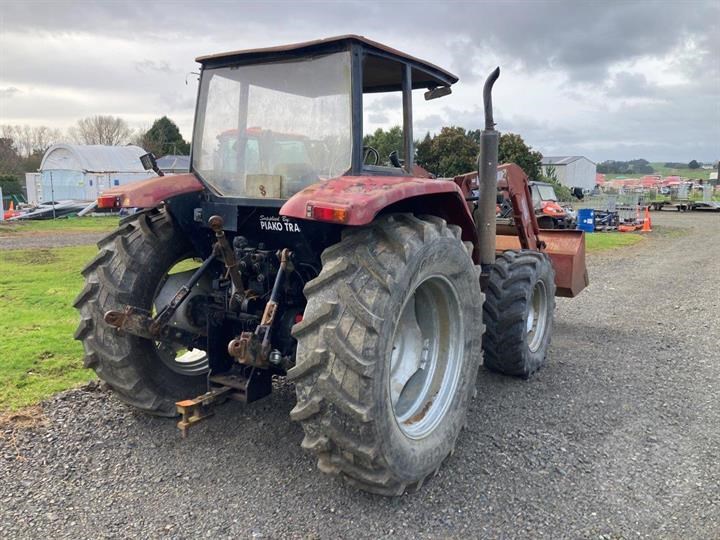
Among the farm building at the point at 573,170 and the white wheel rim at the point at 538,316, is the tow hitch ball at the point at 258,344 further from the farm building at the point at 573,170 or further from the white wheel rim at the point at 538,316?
the farm building at the point at 573,170

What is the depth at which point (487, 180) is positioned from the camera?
5.07 m

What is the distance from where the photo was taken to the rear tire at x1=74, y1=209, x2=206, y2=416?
3869 millimetres

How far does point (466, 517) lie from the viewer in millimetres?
3193

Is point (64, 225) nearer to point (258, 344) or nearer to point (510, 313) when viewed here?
point (510, 313)

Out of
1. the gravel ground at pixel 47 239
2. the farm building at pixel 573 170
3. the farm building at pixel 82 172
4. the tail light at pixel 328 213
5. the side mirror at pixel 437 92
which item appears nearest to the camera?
the tail light at pixel 328 213

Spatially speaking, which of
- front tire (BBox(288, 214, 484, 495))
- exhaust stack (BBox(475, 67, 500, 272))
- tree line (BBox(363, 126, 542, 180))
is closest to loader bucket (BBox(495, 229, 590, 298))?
exhaust stack (BBox(475, 67, 500, 272))

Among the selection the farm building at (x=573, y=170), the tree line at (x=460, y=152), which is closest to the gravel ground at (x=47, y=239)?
the tree line at (x=460, y=152)

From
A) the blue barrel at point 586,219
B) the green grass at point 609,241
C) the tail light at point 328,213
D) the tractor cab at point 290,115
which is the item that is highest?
the tractor cab at point 290,115

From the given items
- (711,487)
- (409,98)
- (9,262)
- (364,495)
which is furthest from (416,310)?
(9,262)

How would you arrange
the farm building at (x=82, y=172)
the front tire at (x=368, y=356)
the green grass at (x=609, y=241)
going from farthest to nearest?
the farm building at (x=82, y=172)
the green grass at (x=609, y=241)
the front tire at (x=368, y=356)

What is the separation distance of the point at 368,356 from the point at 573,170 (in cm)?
7112

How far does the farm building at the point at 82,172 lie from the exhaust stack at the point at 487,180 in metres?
27.1

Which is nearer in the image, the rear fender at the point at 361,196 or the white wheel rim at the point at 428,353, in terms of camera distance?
the rear fender at the point at 361,196

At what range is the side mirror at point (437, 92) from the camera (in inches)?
188
